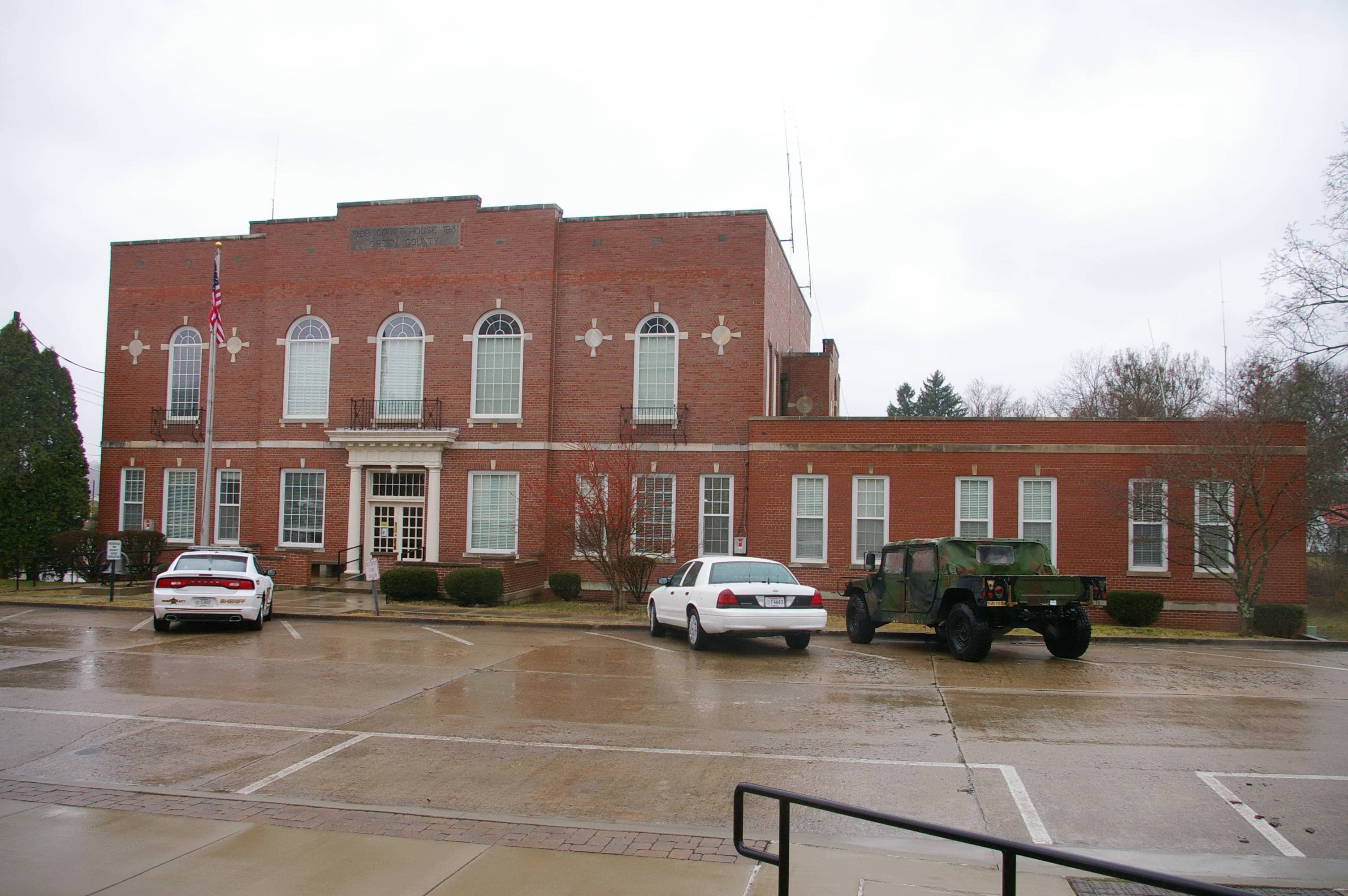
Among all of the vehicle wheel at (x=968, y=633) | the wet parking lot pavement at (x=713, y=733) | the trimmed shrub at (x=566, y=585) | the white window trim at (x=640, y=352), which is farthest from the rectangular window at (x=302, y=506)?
the vehicle wheel at (x=968, y=633)

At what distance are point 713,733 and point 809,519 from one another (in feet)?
54.2

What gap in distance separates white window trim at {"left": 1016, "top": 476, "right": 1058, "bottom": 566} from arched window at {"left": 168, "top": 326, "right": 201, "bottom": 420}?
24325 millimetres

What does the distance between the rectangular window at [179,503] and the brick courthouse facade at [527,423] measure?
0.06m

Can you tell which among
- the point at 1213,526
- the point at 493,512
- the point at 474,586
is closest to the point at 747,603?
the point at 474,586

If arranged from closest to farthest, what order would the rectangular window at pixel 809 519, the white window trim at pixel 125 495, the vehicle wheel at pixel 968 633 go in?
the vehicle wheel at pixel 968 633 < the rectangular window at pixel 809 519 < the white window trim at pixel 125 495

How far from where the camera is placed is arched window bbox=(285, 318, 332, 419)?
3023cm

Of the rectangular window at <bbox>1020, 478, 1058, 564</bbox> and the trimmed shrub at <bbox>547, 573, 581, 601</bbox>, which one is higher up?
the rectangular window at <bbox>1020, 478, 1058, 564</bbox>

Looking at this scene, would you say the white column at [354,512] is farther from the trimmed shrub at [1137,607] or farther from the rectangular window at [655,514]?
the trimmed shrub at [1137,607]

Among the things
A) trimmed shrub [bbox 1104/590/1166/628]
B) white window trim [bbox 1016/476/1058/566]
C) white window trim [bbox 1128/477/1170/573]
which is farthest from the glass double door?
white window trim [bbox 1128/477/1170/573]

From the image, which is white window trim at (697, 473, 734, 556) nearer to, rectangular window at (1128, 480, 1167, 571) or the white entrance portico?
the white entrance portico

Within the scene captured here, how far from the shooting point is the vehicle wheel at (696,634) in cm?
1616

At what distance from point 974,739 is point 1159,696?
4104 millimetres

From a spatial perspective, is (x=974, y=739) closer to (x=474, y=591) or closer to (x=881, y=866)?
(x=881, y=866)

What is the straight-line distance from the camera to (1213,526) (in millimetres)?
23969
